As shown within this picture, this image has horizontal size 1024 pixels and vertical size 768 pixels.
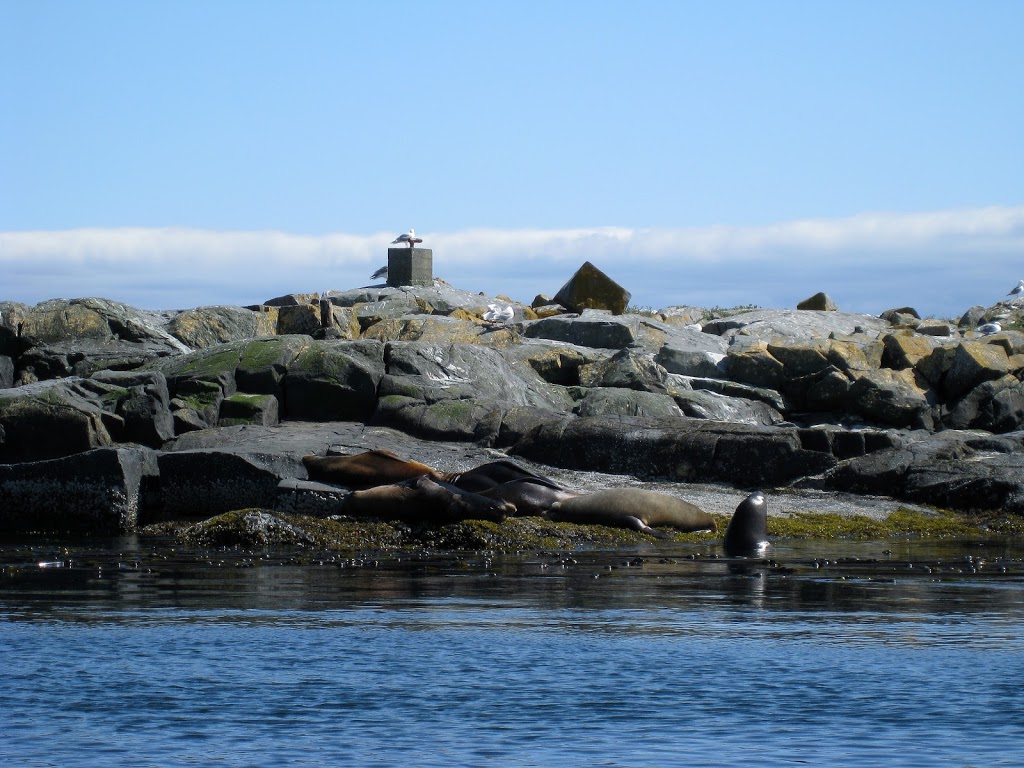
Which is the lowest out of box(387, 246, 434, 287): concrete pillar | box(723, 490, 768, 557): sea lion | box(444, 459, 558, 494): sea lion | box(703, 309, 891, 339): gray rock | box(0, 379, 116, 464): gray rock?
box(723, 490, 768, 557): sea lion

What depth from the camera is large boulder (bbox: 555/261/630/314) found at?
3803 cm

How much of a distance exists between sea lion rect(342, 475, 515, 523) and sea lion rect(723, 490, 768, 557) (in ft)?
8.90

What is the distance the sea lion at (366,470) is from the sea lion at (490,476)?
37 cm

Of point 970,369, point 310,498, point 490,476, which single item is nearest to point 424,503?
point 490,476

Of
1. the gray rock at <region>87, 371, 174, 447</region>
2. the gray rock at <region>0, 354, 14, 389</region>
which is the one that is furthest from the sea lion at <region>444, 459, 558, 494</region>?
the gray rock at <region>0, 354, 14, 389</region>

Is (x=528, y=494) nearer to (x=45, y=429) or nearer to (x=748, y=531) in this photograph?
(x=748, y=531)

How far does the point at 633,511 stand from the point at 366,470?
3.77 meters

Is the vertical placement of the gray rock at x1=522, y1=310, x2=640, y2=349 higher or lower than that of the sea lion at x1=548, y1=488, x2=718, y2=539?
higher

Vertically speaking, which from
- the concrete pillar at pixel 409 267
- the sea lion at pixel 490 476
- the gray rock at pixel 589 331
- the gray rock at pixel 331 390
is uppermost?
the concrete pillar at pixel 409 267

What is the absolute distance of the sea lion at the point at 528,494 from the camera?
1759 cm

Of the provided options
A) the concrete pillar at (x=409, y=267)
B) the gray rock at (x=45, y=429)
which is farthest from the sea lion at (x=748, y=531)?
the concrete pillar at (x=409, y=267)

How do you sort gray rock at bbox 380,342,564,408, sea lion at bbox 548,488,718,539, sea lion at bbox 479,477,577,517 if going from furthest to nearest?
gray rock at bbox 380,342,564,408
sea lion at bbox 479,477,577,517
sea lion at bbox 548,488,718,539

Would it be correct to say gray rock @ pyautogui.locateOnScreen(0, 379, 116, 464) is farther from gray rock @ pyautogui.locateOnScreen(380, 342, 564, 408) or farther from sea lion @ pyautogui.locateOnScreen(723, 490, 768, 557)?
sea lion @ pyautogui.locateOnScreen(723, 490, 768, 557)

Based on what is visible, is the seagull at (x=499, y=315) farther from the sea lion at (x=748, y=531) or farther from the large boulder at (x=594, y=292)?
the sea lion at (x=748, y=531)
